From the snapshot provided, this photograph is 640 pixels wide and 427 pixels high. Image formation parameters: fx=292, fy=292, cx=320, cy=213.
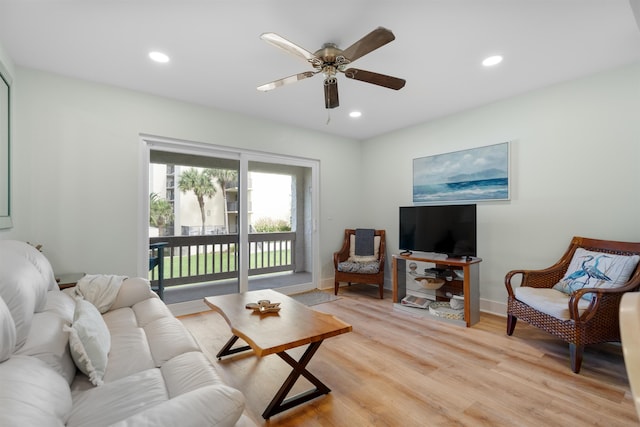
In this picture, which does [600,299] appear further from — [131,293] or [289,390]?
[131,293]

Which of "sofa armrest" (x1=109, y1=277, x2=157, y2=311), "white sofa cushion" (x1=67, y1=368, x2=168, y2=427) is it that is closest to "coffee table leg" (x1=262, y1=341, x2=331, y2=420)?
"white sofa cushion" (x1=67, y1=368, x2=168, y2=427)

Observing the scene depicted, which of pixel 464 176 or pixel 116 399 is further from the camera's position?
pixel 464 176

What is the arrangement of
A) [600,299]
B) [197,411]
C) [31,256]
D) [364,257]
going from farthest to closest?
1. [364,257]
2. [600,299]
3. [31,256]
4. [197,411]

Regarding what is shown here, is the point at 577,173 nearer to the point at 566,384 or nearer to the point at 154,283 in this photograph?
the point at 566,384

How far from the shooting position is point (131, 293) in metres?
2.46

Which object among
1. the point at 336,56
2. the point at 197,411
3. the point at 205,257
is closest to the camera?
the point at 197,411

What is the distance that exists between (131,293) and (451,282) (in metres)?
3.33

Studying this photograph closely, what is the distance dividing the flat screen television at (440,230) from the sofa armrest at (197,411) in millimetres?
3138

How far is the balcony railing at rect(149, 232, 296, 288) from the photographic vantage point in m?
3.81

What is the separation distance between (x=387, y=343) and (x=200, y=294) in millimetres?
2545

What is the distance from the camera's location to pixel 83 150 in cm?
294

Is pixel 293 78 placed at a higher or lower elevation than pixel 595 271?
higher

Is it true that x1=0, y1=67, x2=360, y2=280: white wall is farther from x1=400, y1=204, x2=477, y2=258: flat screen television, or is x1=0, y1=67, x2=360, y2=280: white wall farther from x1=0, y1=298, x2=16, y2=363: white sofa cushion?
x1=400, y1=204, x2=477, y2=258: flat screen television

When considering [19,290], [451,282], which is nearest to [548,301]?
[451,282]
